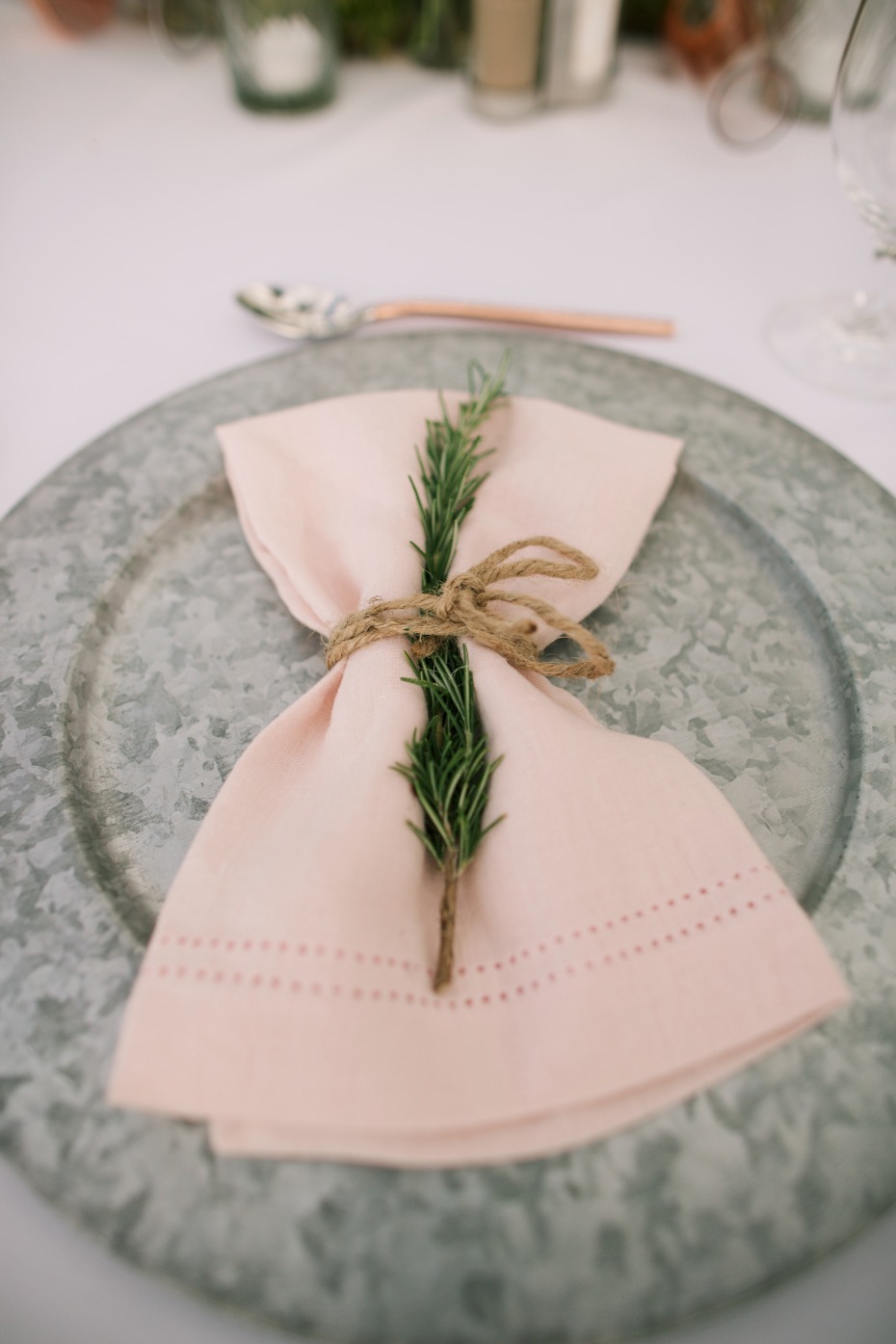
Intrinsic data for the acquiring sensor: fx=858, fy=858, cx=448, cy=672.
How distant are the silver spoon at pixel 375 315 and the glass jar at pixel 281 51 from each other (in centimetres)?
40

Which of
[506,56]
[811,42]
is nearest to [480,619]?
[506,56]

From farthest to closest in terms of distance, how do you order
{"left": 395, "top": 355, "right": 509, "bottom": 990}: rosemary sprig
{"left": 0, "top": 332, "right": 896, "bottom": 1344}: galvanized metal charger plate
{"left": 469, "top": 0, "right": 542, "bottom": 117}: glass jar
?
{"left": 469, "top": 0, "right": 542, "bottom": 117}: glass jar < {"left": 395, "top": 355, "right": 509, "bottom": 990}: rosemary sprig < {"left": 0, "top": 332, "right": 896, "bottom": 1344}: galvanized metal charger plate

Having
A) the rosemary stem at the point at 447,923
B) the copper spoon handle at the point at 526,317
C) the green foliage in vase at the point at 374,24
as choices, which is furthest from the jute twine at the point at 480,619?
the green foliage in vase at the point at 374,24

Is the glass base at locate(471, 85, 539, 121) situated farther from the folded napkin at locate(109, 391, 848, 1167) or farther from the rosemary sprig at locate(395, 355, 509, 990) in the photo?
the folded napkin at locate(109, 391, 848, 1167)

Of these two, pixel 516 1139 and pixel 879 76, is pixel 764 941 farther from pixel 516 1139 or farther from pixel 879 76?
pixel 879 76

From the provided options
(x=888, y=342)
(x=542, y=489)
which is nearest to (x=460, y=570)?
(x=542, y=489)

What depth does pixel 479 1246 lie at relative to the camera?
0.34 metres

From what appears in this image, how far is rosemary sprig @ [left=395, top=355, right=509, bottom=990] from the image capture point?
0.44 metres

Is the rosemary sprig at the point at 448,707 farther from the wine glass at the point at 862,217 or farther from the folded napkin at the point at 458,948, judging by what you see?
the wine glass at the point at 862,217

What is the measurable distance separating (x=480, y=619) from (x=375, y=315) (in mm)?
411

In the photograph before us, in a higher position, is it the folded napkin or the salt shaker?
the salt shaker

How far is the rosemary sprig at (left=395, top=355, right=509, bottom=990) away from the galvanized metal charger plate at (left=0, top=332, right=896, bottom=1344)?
0.09 metres

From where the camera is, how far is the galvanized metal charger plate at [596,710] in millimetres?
340

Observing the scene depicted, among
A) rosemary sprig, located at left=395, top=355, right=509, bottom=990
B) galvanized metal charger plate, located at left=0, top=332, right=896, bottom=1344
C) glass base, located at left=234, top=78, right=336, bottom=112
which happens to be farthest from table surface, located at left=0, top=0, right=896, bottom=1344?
rosemary sprig, located at left=395, top=355, right=509, bottom=990
